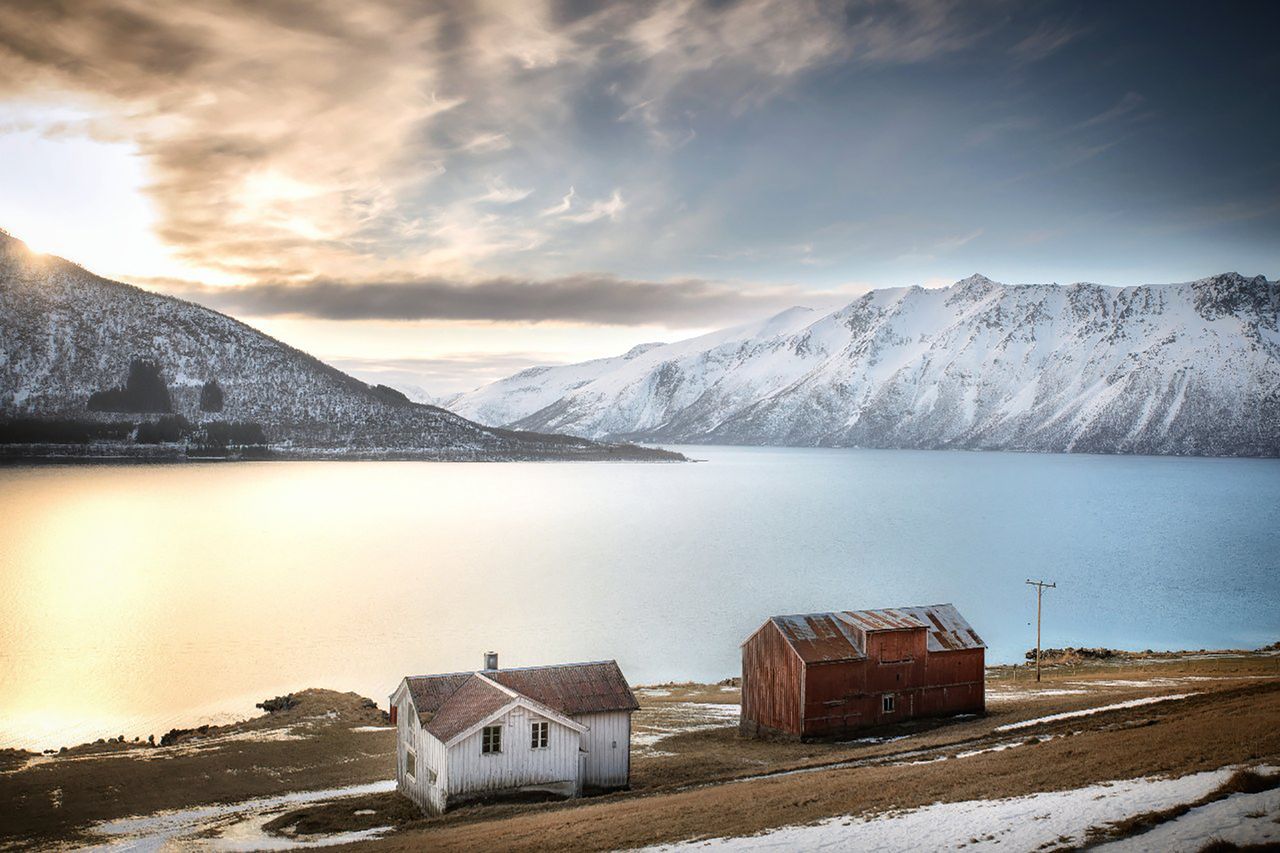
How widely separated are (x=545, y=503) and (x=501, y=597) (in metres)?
93.0

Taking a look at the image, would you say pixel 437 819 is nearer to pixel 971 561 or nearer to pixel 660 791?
pixel 660 791

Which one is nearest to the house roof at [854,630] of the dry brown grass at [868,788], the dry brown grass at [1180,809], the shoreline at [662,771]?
the shoreline at [662,771]

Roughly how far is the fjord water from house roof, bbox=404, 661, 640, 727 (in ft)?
72.3

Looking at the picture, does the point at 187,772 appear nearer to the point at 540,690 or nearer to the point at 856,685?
the point at 540,690

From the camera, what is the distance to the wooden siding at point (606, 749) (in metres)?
32.6

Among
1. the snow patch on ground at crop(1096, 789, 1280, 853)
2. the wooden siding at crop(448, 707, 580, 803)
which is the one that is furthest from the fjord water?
the snow patch on ground at crop(1096, 789, 1280, 853)

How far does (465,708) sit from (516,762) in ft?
7.89

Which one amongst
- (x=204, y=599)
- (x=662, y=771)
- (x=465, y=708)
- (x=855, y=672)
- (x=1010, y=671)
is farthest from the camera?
(x=204, y=599)

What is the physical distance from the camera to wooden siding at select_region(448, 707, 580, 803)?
98.5ft

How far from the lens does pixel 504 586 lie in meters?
90.9

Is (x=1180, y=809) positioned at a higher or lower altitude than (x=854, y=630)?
higher

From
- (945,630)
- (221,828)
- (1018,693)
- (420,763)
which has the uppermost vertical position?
(945,630)

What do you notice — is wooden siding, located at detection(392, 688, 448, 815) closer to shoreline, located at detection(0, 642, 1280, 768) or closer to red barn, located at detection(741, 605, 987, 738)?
shoreline, located at detection(0, 642, 1280, 768)

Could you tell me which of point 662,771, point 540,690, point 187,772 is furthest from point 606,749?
point 187,772
